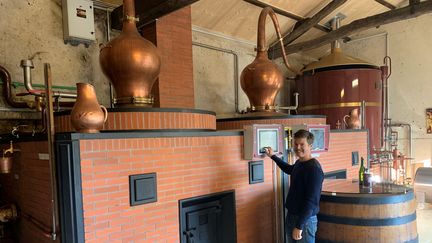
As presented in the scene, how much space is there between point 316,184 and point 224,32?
164 inches

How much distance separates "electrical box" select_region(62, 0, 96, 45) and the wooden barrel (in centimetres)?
333

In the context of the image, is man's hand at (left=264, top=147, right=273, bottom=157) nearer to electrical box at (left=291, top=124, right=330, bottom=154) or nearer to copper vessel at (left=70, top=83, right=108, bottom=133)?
electrical box at (left=291, top=124, right=330, bottom=154)

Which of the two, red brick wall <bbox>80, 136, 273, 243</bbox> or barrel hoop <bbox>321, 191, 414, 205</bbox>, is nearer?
red brick wall <bbox>80, 136, 273, 243</bbox>

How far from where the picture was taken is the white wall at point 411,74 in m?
6.46

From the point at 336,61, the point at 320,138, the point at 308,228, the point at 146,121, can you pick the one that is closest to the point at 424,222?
the point at 320,138

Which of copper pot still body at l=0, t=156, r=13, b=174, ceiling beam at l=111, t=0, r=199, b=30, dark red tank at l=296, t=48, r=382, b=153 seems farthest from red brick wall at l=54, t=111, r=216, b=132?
dark red tank at l=296, t=48, r=382, b=153

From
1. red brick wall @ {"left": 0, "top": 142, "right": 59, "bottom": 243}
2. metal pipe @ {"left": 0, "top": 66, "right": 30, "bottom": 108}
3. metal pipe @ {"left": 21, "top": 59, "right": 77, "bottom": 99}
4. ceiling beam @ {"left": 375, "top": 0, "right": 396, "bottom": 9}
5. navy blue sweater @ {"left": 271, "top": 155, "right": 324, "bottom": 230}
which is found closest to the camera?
navy blue sweater @ {"left": 271, "top": 155, "right": 324, "bottom": 230}

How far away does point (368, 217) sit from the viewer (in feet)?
8.18

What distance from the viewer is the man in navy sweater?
216cm

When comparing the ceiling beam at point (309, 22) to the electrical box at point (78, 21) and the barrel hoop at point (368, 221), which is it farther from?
the barrel hoop at point (368, 221)

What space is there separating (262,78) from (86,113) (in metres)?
2.21

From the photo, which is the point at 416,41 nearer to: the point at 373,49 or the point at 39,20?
the point at 373,49

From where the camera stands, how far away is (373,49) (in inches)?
283

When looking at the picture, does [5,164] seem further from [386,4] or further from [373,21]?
[386,4]
